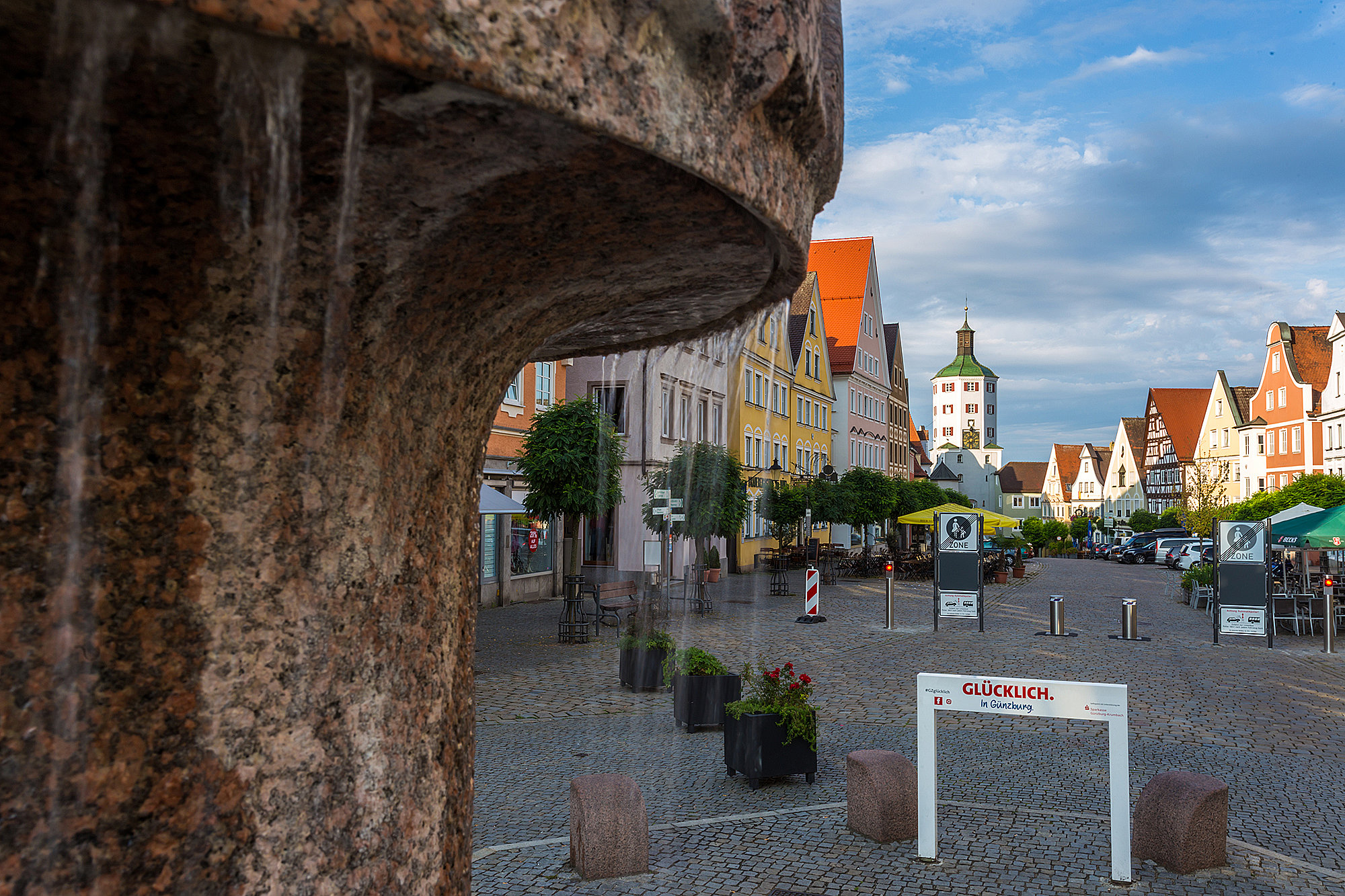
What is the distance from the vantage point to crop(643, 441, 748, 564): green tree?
23172mm

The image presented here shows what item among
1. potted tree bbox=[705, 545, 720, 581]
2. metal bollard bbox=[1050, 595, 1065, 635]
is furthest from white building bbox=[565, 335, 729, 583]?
metal bollard bbox=[1050, 595, 1065, 635]

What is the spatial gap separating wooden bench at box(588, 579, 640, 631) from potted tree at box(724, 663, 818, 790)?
8.92m

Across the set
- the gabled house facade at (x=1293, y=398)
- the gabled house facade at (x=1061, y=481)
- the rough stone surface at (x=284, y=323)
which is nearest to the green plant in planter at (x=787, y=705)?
the rough stone surface at (x=284, y=323)

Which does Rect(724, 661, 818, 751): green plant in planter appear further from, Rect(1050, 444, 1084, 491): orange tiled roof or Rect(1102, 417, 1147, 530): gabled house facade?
Rect(1050, 444, 1084, 491): orange tiled roof

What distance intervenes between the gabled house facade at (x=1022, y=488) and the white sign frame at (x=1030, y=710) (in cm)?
13651

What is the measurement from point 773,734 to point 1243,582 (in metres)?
12.4

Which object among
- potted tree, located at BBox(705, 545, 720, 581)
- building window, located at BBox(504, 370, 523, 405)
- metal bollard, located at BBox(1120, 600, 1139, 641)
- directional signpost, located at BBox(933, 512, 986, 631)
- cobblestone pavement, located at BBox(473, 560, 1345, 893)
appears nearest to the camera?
cobblestone pavement, located at BBox(473, 560, 1345, 893)

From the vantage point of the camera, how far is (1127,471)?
103m

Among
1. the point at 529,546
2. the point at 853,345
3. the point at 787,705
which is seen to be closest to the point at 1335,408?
the point at 853,345

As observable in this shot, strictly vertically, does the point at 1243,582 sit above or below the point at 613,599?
above

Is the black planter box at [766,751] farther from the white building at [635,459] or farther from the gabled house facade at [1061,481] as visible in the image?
the gabled house facade at [1061,481]

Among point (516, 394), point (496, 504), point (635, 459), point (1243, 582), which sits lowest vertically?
point (1243, 582)

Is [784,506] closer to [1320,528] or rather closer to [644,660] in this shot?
[1320,528]

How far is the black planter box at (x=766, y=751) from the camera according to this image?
24.0ft
